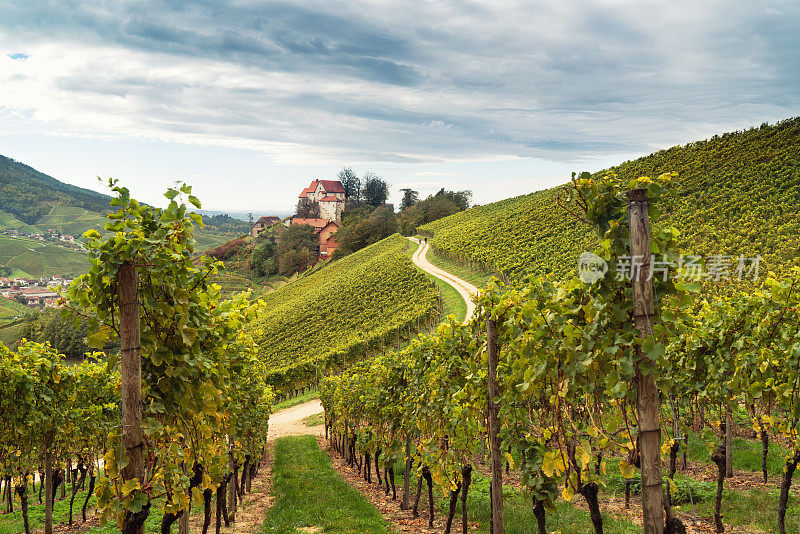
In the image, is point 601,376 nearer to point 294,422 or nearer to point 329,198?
point 294,422

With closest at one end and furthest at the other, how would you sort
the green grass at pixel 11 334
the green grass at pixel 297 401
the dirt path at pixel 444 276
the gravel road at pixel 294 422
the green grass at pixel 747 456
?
1. the green grass at pixel 747 456
2. the gravel road at pixel 294 422
3. the green grass at pixel 297 401
4. the dirt path at pixel 444 276
5. the green grass at pixel 11 334

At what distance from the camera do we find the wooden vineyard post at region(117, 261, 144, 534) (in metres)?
3.40

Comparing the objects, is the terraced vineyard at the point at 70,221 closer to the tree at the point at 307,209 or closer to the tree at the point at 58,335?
the tree at the point at 307,209

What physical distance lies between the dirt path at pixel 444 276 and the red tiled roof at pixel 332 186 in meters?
63.6

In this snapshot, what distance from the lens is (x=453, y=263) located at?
5169 cm

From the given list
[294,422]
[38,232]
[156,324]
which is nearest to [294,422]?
[294,422]

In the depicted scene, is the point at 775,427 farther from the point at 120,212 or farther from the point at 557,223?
the point at 557,223

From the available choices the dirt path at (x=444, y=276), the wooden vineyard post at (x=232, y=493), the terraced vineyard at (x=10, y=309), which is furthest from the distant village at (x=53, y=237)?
the wooden vineyard post at (x=232, y=493)

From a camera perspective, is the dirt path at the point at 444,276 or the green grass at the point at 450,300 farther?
the dirt path at the point at 444,276

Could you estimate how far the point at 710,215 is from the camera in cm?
3503

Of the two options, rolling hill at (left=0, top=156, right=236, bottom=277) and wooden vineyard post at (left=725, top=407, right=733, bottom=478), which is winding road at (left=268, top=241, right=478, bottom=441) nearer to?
wooden vineyard post at (left=725, top=407, right=733, bottom=478)

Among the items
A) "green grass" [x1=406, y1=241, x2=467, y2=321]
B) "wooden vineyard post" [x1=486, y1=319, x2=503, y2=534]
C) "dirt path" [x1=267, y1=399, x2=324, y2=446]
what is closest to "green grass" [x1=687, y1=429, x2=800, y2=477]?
"wooden vineyard post" [x1=486, y1=319, x2=503, y2=534]

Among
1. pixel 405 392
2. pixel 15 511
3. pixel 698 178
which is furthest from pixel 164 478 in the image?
pixel 698 178

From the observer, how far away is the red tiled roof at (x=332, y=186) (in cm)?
12662
